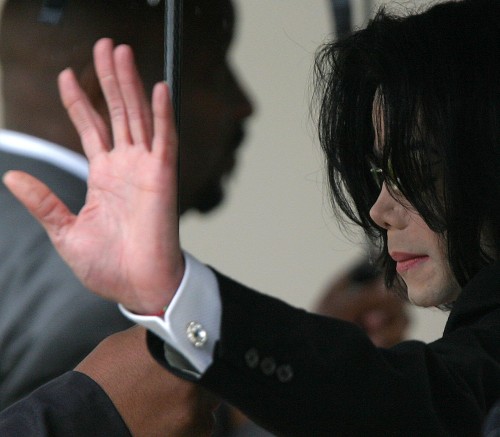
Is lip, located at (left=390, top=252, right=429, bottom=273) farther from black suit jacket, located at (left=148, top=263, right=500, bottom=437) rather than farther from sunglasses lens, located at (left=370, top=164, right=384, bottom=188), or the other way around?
black suit jacket, located at (left=148, top=263, right=500, bottom=437)

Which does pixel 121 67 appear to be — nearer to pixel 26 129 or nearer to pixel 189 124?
pixel 26 129

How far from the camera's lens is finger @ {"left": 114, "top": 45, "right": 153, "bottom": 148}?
3.57 ft

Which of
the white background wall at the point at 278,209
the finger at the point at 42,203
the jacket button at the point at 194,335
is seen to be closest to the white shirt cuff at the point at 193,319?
the jacket button at the point at 194,335

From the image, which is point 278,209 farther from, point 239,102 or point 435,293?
point 435,293

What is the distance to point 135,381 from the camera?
1399 millimetres

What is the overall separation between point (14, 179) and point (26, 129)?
68 centimetres

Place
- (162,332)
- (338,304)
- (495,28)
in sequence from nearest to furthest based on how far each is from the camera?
(162,332), (495,28), (338,304)

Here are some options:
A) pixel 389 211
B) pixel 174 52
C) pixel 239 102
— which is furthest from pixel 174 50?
pixel 239 102

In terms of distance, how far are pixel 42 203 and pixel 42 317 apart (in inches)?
20.8

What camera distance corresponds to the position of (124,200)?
3.55ft

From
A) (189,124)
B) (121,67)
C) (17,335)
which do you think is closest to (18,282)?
(17,335)

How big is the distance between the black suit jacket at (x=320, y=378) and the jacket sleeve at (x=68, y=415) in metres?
0.33

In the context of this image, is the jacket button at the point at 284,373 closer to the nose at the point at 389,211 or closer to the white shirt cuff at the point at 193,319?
the white shirt cuff at the point at 193,319

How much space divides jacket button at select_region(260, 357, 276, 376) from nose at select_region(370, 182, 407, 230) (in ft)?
1.50
